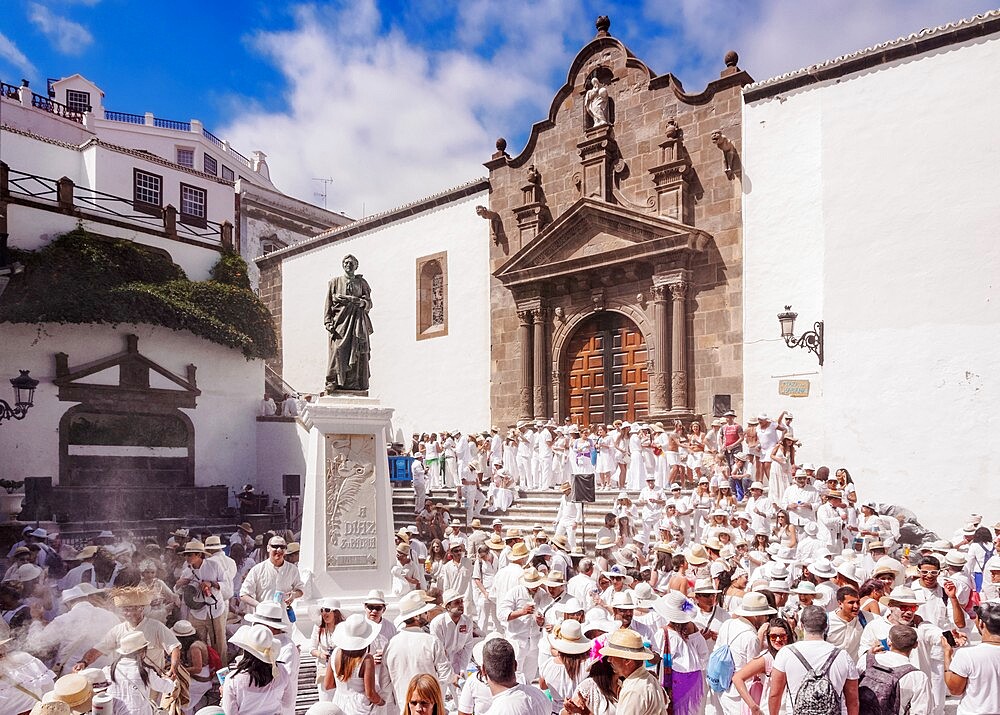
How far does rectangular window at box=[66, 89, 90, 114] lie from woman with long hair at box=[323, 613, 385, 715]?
2685 cm

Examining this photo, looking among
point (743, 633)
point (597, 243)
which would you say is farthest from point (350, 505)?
point (597, 243)

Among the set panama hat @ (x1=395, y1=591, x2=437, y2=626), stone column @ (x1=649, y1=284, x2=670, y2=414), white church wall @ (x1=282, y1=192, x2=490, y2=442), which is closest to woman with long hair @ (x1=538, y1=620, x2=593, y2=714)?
panama hat @ (x1=395, y1=591, x2=437, y2=626)

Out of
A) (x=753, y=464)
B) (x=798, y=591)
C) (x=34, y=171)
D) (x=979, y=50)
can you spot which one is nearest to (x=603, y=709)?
(x=798, y=591)

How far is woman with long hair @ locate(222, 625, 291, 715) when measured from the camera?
4488mm

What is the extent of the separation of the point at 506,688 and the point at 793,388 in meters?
13.9

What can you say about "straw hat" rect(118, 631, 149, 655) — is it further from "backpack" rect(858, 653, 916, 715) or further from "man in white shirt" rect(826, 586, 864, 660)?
"man in white shirt" rect(826, 586, 864, 660)

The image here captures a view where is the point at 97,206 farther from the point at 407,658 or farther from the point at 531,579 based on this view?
the point at 407,658

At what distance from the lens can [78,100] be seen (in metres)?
27.3

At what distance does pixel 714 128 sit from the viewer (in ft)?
61.3

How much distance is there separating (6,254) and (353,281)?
1364cm

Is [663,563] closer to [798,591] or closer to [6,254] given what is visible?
[798,591]

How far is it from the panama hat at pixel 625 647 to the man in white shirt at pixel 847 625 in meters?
2.35

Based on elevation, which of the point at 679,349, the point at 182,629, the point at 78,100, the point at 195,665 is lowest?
the point at 195,665

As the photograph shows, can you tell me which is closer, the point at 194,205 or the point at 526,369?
the point at 526,369
